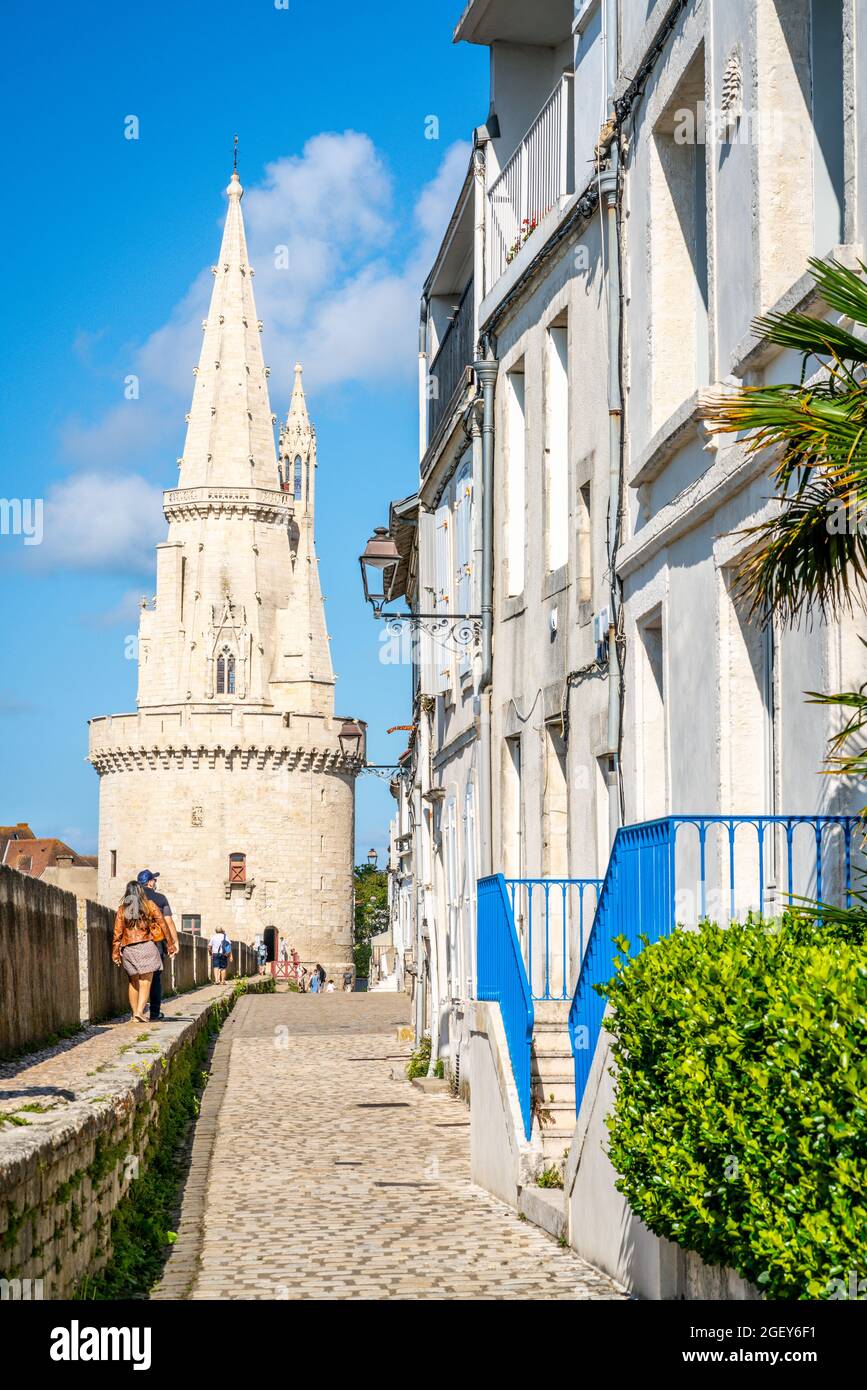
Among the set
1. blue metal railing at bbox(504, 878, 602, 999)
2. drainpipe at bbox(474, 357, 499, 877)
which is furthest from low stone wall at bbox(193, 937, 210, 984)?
blue metal railing at bbox(504, 878, 602, 999)

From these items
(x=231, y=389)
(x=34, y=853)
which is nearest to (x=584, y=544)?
(x=231, y=389)

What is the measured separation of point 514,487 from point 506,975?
575 centimetres

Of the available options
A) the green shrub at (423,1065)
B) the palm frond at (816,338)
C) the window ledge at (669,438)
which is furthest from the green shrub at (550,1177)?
the green shrub at (423,1065)

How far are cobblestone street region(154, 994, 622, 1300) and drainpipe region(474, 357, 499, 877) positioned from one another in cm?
251

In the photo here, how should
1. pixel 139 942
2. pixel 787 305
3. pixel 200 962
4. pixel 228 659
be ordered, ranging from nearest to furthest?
pixel 787 305, pixel 139 942, pixel 200 962, pixel 228 659

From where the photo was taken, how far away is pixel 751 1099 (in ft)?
16.2

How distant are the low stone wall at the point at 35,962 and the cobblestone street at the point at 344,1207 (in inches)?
60.6

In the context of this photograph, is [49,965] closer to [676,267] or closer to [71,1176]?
[676,267]

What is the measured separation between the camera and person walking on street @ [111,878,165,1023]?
58.9 ft

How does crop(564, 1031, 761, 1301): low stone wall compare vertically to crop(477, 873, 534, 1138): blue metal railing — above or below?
below

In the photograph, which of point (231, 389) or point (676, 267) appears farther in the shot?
point (231, 389)

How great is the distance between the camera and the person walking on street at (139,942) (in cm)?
1794

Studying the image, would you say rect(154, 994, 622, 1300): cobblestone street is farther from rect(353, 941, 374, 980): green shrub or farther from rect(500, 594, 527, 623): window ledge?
rect(353, 941, 374, 980): green shrub
